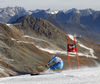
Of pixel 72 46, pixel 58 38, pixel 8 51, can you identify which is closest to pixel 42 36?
pixel 58 38

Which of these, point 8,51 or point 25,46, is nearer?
point 8,51

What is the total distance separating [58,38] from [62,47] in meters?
27.0

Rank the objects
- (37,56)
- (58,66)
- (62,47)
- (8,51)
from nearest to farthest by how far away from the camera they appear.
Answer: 1. (58,66)
2. (8,51)
3. (37,56)
4. (62,47)

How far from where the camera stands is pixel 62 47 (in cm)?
17150

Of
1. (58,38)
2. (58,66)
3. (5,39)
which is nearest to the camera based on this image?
(58,66)

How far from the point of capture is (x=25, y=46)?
119312mm

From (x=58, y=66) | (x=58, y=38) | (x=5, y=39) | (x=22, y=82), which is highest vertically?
(x=22, y=82)

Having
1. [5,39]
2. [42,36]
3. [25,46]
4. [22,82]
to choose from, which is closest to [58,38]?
[42,36]

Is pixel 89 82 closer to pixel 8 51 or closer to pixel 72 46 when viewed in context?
pixel 72 46

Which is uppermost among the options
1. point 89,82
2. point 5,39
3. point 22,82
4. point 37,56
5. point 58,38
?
point 89,82

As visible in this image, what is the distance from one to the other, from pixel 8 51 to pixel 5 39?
14413 millimetres

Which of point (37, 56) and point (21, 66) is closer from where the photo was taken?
point (21, 66)

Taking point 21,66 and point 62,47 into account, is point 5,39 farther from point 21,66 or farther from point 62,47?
point 62,47

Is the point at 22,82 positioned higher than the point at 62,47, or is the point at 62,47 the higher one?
the point at 22,82
